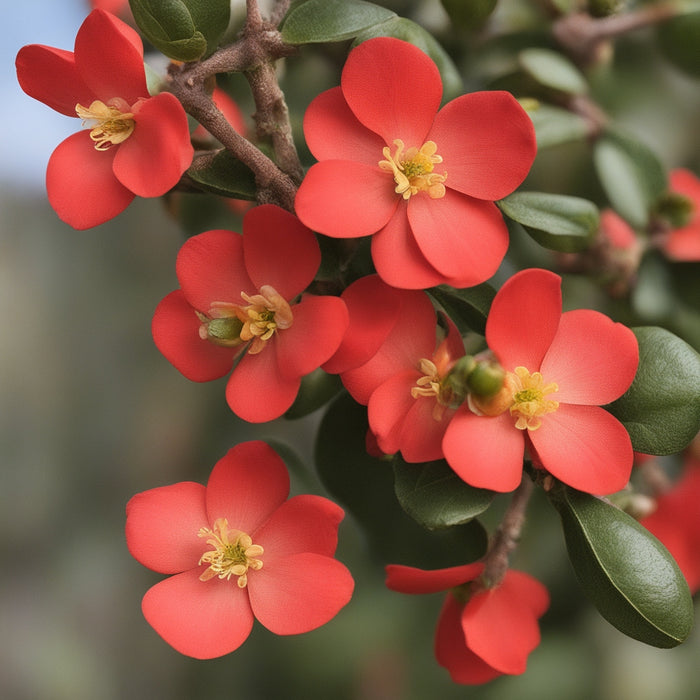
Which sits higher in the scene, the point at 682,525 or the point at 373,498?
the point at 373,498

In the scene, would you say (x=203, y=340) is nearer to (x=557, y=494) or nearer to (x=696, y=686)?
(x=557, y=494)

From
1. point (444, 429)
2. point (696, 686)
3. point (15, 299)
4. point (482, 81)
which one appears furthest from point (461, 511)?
point (15, 299)

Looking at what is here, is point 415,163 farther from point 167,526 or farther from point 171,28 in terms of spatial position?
point 167,526

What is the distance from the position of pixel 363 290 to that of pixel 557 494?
0.19 meters

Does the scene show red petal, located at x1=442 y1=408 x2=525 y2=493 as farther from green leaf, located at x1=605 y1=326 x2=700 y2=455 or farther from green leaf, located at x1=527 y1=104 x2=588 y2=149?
green leaf, located at x1=527 y1=104 x2=588 y2=149

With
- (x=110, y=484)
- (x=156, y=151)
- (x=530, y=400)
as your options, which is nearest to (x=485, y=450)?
(x=530, y=400)

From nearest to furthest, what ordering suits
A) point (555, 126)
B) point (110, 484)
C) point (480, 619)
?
point (480, 619) → point (555, 126) → point (110, 484)

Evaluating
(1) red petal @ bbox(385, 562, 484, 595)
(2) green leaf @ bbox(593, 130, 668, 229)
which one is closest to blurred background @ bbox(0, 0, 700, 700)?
(2) green leaf @ bbox(593, 130, 668, 229)

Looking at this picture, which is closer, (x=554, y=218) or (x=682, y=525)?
(x=554, y=218)

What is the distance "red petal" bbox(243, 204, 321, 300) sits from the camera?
0.47 metres

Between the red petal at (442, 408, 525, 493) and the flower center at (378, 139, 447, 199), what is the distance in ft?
0.44

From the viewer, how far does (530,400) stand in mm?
481

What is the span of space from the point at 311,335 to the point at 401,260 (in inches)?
2.7

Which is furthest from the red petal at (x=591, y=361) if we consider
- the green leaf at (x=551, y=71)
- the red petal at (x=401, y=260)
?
the green leaf at (x=551, y=71)
